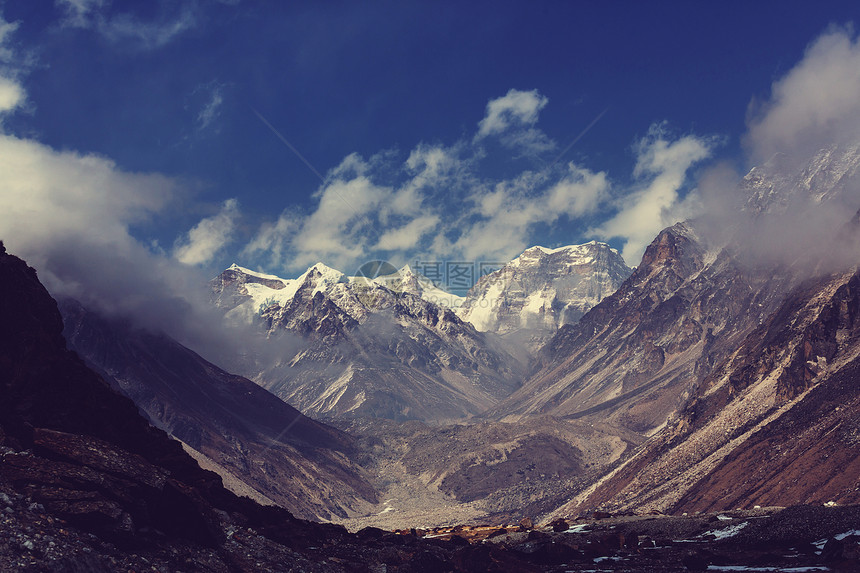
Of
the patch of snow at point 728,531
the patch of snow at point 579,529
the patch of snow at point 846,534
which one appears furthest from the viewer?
the patch of snow at point 579,529

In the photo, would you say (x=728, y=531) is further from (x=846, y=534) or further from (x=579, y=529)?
(x=579, y=529)

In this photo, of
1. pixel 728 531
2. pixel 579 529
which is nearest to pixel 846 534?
pixel 728 531

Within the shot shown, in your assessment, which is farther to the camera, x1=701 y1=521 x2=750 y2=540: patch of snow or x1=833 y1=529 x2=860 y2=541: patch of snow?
x1=701 y1=521 x2=750 y2=540: patch of snow

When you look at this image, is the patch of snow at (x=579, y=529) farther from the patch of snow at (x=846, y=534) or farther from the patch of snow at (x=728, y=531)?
the patch of snow at (x=846, y=534)

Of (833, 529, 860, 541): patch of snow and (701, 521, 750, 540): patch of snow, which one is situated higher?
(833, 529, 860, 541): patch of snow

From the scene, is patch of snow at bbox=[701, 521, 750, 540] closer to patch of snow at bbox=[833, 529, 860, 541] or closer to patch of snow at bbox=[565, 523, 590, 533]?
patch of snow at bbox=[833, 529, 860, 541]

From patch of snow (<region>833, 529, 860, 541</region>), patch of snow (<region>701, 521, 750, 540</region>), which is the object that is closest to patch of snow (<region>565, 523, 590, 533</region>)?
patch of snow (<region>701, 521, 750, 540</region>)

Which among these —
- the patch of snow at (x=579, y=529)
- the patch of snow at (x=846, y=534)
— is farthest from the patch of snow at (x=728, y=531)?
the patch of snow at (x=579, y=529)

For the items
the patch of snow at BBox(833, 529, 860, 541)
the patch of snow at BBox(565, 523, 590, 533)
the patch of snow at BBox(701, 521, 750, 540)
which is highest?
the patch of snow at BBox(833, 529, 860, 541)

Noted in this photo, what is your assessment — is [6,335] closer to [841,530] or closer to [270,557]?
[270,557]

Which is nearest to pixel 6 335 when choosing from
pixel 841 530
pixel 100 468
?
pixel 100 468

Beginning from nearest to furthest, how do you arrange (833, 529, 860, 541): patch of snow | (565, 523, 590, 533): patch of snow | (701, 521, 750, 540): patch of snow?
(833, 529, 860, 541): patch of snow → (701, 521, 750, 540): patch of snow → (565, 523, 590, 533): patch of snow
